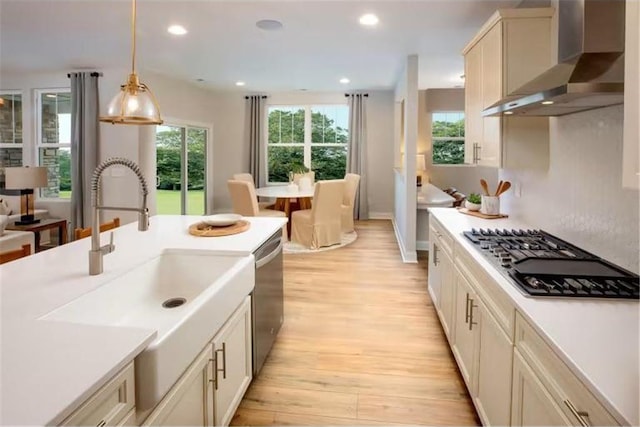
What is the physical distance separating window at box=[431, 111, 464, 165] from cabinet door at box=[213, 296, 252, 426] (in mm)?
7291

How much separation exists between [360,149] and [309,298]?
4.89 metres

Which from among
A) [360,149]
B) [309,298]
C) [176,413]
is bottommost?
[309,298]

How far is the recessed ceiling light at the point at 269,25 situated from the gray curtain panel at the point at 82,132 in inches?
129

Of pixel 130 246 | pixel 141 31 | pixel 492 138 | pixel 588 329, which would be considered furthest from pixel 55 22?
pixel 588 329

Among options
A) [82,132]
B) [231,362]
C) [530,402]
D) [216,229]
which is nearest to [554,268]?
[530,402]

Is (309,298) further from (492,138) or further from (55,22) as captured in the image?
(55,22)

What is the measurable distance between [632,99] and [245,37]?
403 cm

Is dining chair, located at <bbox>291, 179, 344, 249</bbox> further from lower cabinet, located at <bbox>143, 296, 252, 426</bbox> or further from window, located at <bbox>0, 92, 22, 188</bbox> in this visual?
window, located at <bbox>0, 92, 22, 188</bbox>

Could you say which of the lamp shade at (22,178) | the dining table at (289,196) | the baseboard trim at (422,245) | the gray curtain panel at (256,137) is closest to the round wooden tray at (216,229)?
the dining table at (289,196)

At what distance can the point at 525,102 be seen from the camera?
179cm

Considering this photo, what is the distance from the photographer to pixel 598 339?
1.14m

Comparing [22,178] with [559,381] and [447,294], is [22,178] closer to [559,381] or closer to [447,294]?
[447,294]

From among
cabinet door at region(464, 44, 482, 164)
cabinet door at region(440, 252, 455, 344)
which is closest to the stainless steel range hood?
cabinet door at region(464, 44, 482, 164)

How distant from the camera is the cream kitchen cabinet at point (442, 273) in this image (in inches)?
107
